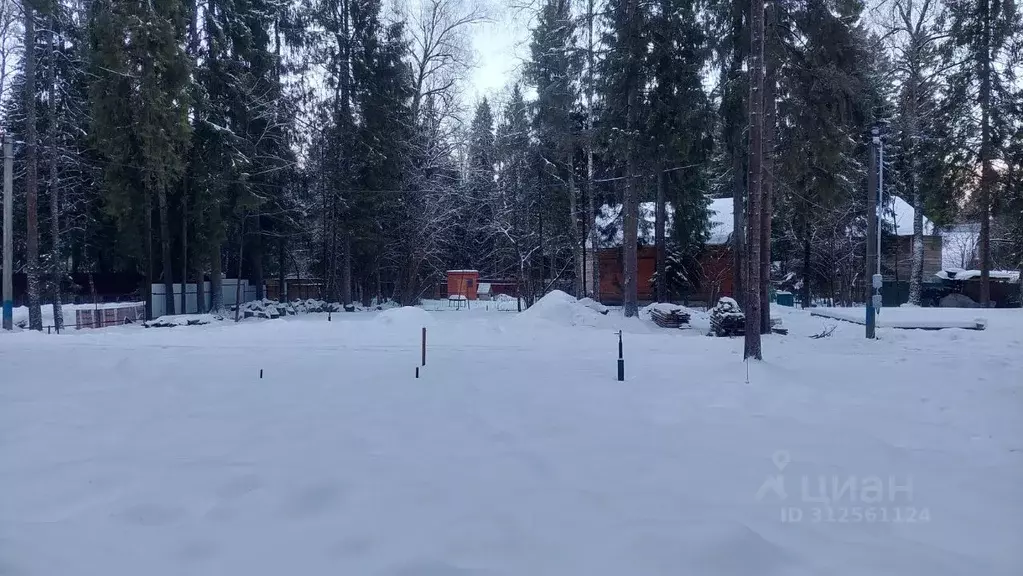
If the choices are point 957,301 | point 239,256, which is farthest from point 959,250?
point 239,256

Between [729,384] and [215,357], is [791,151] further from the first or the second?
[215,357]

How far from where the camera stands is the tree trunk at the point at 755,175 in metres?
12.4

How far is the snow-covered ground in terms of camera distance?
443 centimetres

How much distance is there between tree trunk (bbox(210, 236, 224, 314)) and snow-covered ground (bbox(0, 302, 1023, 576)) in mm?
17180

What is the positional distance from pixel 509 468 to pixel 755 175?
8877 mm

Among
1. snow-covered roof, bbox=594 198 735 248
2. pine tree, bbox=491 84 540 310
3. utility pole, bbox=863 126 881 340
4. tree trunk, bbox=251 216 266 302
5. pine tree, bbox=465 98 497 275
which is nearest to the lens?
utility pole, bbox=863 126 881 340

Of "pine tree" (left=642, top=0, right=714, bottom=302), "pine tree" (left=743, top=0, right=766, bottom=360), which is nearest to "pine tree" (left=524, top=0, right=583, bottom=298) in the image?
"pine tree" (left=642, top=0, right=714, bottom=302)

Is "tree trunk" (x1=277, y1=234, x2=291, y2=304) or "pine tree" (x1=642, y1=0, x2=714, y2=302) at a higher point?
→ "pine tree" (x1=642, y1=0, x2=714, y2=302)

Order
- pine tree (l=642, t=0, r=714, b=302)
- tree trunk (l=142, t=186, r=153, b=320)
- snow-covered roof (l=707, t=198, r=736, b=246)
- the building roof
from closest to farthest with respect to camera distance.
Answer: pine tree (l=642, t=0, r=714, b=302) → tree trunk (l=142, t=186, r=153, b=320) → the building roof → snow-covered roof (l=707, t=198, r=736, b=246)

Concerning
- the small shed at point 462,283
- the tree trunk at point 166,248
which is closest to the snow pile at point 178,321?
the tree trunk at point 166,248

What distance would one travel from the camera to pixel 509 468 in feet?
20.5

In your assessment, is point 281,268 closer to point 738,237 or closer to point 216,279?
point 216,279

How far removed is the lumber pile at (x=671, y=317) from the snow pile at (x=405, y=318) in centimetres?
782

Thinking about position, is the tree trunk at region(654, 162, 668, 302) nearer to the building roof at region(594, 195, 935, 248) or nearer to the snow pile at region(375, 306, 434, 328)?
the building roof at region(594, 195, 935, 248)
